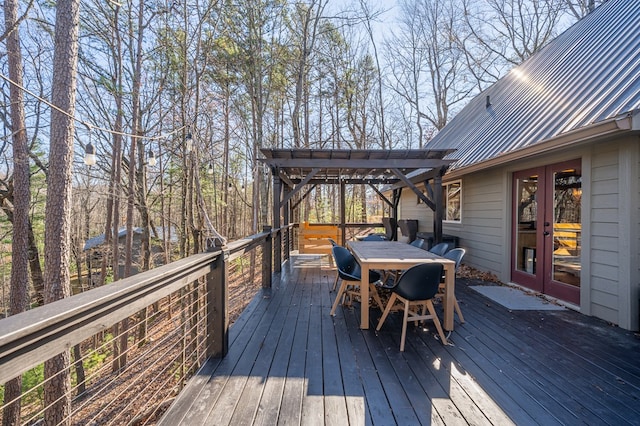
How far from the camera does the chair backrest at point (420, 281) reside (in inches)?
109

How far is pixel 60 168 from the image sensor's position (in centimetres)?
366

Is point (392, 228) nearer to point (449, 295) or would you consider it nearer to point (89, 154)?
point (449, 295)

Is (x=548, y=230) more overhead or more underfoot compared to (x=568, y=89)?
more underfoot

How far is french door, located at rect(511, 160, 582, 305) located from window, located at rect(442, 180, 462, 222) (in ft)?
6.32

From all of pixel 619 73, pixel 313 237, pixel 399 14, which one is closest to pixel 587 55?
pixel 619 73

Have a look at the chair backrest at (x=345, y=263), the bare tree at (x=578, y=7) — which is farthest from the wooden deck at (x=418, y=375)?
the bare tree at (x=578, y=7)

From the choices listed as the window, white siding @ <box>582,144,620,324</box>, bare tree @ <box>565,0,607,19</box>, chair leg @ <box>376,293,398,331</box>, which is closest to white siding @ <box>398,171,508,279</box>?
the window

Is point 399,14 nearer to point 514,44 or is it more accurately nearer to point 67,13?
point 514,44

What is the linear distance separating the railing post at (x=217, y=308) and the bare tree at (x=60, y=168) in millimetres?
2542

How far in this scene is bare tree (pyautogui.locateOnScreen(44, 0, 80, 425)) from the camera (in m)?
3.64

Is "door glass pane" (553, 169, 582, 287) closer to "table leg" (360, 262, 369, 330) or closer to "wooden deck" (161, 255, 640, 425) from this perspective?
"wooden deck" (161, 255, 640, 425)

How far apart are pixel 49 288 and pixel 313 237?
454cm

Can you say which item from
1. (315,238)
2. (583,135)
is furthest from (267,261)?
(583,135)

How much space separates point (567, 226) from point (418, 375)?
3.20m
